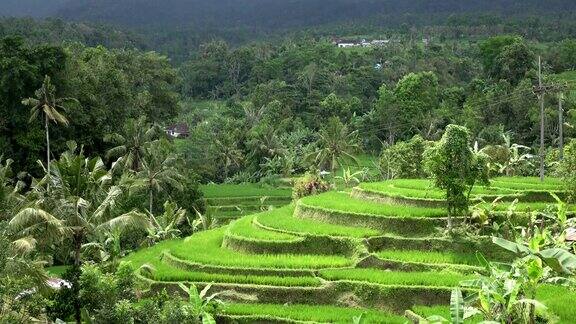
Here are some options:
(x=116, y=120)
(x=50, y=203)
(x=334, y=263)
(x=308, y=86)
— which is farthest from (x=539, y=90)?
(x=308, y=86)

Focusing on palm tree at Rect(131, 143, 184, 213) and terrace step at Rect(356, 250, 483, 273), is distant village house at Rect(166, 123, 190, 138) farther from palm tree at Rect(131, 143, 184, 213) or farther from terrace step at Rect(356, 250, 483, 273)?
terrace step at Rect(356, 250, 483, 273)

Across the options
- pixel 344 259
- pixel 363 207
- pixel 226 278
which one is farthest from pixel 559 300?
pixel 363 207

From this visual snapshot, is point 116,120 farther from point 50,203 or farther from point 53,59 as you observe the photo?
point 50,203

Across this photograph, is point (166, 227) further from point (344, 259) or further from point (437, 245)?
point (437, 245)

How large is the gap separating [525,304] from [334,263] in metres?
8.80

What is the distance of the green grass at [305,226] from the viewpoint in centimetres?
2400

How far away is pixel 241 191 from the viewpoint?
5147 centimetres

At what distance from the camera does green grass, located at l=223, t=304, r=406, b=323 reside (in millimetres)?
19266

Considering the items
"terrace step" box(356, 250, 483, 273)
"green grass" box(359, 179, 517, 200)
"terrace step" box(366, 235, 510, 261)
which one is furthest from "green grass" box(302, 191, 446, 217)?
"terrace step" box(356, 250, 483, 273)

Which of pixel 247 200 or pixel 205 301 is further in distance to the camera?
pixel 247 200

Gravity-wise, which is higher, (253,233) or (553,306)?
(553,306)

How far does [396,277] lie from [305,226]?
17.6ft

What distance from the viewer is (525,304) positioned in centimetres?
1438

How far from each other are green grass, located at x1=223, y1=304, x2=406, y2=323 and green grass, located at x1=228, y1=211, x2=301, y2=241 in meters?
3.89
